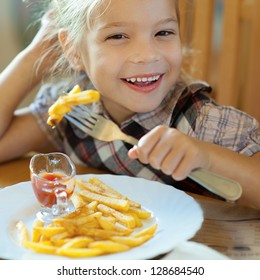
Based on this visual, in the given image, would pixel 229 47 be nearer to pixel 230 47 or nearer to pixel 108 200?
pixel 230 47

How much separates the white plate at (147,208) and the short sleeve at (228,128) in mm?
213

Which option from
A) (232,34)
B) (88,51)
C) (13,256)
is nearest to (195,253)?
(13,256)

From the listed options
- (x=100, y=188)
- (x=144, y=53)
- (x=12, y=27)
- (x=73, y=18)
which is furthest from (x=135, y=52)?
(x=12, y=27)

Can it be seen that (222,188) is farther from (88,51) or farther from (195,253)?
(88,51)

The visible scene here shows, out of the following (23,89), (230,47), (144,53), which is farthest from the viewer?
(230,47)

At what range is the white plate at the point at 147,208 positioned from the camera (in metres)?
0.86

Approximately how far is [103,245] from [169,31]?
0.53 meters

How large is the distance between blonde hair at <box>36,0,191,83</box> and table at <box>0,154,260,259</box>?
1.11ft

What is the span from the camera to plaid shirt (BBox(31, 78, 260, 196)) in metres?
1.23

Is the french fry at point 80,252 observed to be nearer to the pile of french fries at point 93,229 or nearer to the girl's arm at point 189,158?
the pile of french fries at point 93,229

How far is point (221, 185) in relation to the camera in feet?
3.09

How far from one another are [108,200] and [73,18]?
1.54 feet

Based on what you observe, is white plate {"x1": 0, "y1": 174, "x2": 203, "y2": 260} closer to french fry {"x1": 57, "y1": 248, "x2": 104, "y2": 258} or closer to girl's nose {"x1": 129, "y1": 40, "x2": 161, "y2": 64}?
french fry {"x1": 57, "y1": 248, "x2": 104, "y2": 258}

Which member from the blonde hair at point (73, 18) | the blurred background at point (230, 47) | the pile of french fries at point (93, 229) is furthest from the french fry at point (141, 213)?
the blurred background at point (230, 47)
